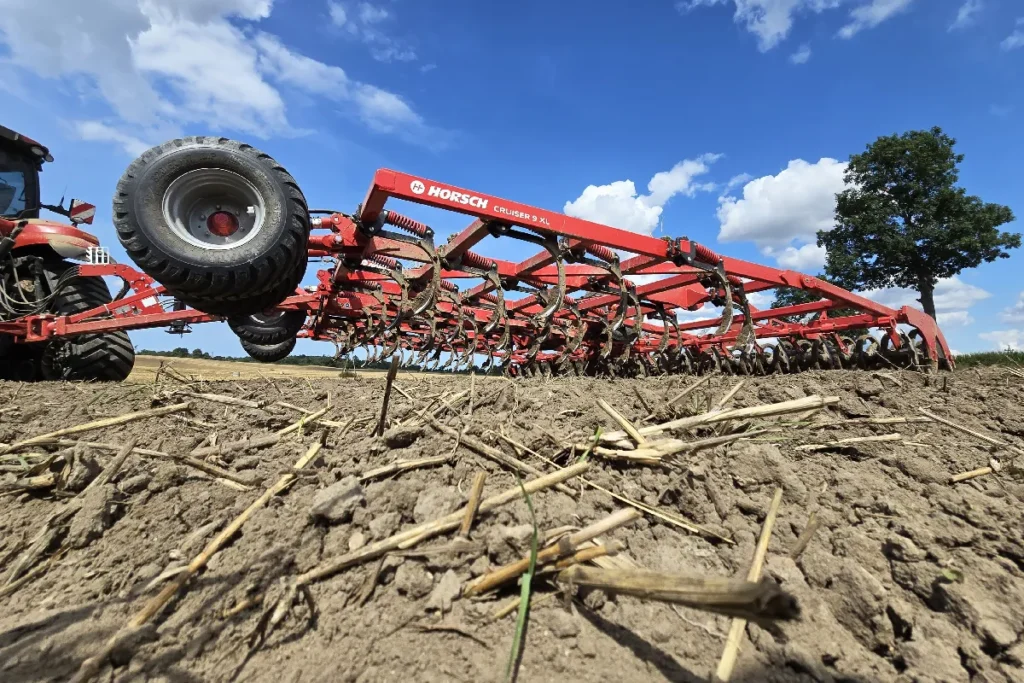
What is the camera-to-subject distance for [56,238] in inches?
226

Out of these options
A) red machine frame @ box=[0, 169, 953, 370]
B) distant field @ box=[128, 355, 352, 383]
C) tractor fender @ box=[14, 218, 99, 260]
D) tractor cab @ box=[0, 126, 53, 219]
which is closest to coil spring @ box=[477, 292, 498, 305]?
red machine frame @ box=[0, 169, 953, 370]

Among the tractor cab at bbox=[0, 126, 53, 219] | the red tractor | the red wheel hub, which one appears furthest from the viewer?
the tractor cab at bbox=[0, 126, 53, 219]

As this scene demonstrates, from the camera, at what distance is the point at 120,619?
3.98 feet

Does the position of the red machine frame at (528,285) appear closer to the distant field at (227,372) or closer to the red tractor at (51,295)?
the red tractor at (51,295)

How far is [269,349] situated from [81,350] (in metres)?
3.50

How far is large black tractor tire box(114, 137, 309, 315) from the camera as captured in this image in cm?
331

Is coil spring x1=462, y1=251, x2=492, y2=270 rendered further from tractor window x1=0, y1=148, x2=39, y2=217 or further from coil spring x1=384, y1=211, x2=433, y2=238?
tractor window x1=0, y1=148, x2=39, y2=217

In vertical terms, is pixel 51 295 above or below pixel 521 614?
above

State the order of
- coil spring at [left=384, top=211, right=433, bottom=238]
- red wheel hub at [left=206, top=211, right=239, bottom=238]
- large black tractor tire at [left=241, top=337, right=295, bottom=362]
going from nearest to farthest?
red wheel hub at [left=206, top=211, right=239, bottom=238] < coil spring at [left=384, top=211, right=433, bottom=238] < large black tractor tire at [left=241, top=337, right=295, bottom=362]

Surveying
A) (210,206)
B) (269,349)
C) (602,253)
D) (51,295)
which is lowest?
(269,349)

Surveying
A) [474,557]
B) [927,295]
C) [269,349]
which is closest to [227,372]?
[269,349]

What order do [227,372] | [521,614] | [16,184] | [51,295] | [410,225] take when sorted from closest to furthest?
[521,614]
[410,225]
[51,295]
[16,184]
[227,372]

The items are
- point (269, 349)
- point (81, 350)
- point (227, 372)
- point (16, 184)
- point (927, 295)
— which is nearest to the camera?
point (81, 350)

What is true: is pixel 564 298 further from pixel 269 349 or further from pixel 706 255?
pixel 269 349
